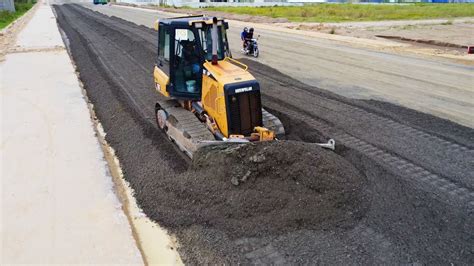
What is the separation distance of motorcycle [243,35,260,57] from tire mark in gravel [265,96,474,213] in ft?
33.8

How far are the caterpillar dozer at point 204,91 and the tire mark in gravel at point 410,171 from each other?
1.62 meters

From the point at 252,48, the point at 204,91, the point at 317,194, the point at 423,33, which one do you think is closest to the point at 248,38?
the point at 252,48

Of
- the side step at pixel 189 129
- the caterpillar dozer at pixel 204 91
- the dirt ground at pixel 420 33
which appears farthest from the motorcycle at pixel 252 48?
the side step at pixel 189 129

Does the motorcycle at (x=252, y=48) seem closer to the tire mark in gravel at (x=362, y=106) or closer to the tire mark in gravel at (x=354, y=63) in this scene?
the tire mark in gravel at (x=354, y=63)

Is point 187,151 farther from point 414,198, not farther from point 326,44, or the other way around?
point 326,44

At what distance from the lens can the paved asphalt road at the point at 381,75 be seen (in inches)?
468

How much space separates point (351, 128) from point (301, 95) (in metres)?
3.17

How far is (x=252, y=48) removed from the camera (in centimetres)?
1958

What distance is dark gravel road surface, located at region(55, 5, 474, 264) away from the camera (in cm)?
509

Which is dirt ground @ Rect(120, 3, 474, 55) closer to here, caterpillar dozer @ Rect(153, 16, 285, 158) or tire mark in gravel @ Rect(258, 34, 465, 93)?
tire mark in gravel @ Rect(258, 34, 465, 93)

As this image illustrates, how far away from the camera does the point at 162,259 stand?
513cm

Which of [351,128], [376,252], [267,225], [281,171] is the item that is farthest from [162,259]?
[351,128]

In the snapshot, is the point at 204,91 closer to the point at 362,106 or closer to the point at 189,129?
the point at 189,129

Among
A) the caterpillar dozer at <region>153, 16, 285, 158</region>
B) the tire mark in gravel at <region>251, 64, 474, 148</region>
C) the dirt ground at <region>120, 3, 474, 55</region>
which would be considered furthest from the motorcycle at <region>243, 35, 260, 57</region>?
the caterpillar dozer at <region>153, 16, 285, 158</region>
